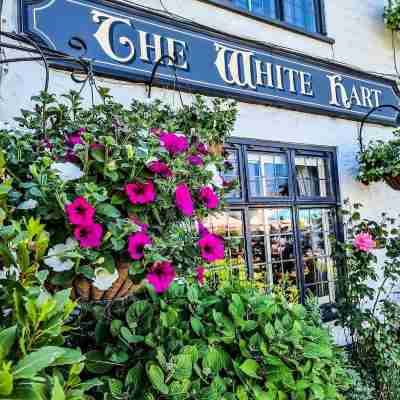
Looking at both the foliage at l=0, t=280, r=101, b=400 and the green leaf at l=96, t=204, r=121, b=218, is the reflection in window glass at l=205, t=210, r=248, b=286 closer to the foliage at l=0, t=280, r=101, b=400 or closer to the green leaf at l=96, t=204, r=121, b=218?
the green leaf at l=96, t=204, r=121, b=218

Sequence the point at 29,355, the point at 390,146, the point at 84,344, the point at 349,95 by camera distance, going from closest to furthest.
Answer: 1. the point at 29,355
2. the point at 84,344
3. the point at 390,146
4. the point at 349,95

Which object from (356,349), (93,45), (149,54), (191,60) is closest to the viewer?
(93,45)

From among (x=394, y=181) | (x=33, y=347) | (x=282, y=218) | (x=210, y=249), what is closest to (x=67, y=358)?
(x=33, y=347)

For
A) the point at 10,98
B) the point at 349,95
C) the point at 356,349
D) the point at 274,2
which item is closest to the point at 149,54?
the point at 10,98

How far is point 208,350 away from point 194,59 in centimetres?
236

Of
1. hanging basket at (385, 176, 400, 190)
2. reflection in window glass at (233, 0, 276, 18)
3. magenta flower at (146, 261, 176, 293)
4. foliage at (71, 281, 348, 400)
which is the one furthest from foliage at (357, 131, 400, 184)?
magenta flower at (146, 261, 176, 293)

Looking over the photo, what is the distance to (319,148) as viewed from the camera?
4.23m

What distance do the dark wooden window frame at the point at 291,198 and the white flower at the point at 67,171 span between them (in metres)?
1.94

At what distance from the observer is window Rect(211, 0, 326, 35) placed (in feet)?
13.1

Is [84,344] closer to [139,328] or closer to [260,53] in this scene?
[139,328]

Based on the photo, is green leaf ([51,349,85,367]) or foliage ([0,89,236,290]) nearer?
green leaf ([51,349,85,367])

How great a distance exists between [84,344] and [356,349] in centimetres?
273

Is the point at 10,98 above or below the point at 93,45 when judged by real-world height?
below

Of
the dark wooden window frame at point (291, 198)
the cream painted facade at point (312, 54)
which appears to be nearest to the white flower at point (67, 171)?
the cream painted facade at point (312, 54)
